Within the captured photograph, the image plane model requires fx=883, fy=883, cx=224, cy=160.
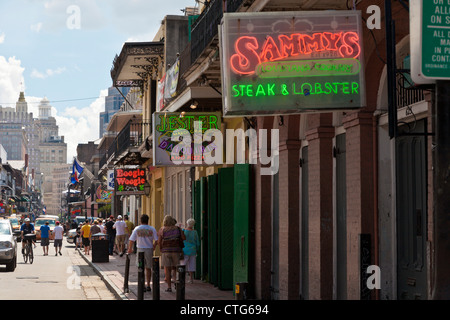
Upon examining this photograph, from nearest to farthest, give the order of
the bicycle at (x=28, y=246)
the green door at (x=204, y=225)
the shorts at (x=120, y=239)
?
the green door at (x=204, y=225), the bicycle at (x=28, y=246), the shorts at (x=120, y=239)

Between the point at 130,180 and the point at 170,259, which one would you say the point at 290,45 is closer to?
the point at 170,259

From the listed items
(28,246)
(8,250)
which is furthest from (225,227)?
(28,246)

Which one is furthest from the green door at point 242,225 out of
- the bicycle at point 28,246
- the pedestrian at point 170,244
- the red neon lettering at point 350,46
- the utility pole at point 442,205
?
the bicycle at point 28,246

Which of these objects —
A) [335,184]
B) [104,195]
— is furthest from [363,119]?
[104,195]

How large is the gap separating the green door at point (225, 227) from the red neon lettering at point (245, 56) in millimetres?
8963

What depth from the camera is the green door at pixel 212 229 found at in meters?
19.8

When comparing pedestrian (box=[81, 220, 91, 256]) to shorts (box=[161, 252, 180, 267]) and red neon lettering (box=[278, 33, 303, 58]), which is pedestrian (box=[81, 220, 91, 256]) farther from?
red neon lettering (box=[278, 33, 303, 58])

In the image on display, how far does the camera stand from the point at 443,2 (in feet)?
21.9

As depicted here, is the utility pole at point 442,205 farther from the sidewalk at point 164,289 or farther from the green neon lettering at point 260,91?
the sidewalk at point 164,289

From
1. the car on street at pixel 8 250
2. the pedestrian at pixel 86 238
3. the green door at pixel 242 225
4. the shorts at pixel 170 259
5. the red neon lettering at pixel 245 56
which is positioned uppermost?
the red neon lettering at pixel 245 56

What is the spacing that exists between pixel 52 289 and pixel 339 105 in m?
11.4

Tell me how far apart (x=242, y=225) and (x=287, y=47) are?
7259 millimetres

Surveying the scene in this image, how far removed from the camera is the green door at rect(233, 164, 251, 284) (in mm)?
A: 16281

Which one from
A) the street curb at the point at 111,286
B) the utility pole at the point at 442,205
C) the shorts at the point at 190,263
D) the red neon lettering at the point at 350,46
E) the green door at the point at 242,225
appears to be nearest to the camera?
the utility pole at the point at 442,205
